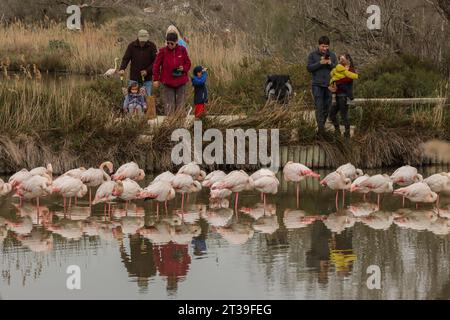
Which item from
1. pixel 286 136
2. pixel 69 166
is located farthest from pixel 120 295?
pixel 286 136

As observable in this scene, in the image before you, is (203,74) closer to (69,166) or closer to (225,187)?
(69,166)

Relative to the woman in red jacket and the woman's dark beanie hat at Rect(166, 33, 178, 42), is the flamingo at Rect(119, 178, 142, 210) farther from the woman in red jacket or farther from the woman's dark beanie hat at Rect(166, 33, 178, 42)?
the woman's dark beanie hat at Rect(166, 33, 178, 42)

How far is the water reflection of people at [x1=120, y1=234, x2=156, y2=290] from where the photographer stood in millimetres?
12423

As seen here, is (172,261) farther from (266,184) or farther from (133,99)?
(133,99)

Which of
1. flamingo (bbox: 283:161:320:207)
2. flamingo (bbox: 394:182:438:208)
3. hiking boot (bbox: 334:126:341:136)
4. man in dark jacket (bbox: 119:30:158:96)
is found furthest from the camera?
man in dark jacket (bbox: 119:30:158:96)

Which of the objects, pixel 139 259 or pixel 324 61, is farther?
pixel 324 61

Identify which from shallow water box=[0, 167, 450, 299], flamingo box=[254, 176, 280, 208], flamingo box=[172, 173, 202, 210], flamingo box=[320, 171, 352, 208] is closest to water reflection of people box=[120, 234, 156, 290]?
shallow water box=[0, 167, 450, 299]

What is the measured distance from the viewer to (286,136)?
66.0 ft

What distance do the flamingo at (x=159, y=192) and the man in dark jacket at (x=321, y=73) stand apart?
15.2 ft

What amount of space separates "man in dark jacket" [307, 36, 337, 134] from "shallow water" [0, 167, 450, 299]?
9.15 feet

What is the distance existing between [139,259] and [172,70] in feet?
24.5

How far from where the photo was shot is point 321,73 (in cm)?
1978

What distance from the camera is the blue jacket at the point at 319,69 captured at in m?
19.8

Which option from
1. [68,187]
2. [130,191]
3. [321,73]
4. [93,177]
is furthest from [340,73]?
[68,187]
